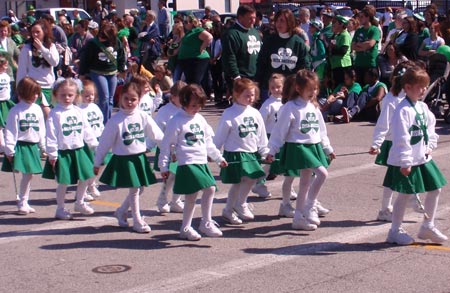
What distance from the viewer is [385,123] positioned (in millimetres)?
8586

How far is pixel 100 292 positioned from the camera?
6.60 meters

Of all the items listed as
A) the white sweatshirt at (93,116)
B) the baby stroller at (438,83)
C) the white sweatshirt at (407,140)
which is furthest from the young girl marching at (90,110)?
the baby stroller at (438,83)

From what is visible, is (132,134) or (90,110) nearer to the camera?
(132,134)

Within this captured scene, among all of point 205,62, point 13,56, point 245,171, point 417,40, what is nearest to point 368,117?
point 417,40

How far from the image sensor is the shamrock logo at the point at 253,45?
11188 millimetres

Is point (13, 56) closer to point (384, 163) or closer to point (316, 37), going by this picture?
point (316, 37)

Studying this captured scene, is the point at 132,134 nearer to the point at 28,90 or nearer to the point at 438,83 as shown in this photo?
the point at 28,90

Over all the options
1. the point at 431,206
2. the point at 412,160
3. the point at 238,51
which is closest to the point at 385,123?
the point at 412,160

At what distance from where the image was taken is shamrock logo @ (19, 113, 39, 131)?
954 centimetres

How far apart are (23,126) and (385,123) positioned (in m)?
3.90

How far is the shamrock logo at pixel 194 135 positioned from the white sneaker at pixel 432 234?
214 centimetres

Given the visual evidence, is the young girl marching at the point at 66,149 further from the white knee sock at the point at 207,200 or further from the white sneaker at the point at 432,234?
the white sneaker at the point at 432,234

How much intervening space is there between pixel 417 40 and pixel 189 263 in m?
10.5

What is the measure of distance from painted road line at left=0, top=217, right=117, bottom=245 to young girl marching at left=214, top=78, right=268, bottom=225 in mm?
1304
